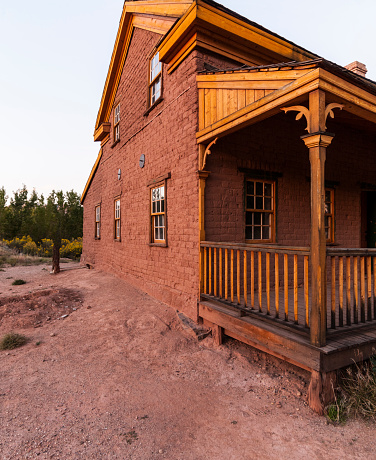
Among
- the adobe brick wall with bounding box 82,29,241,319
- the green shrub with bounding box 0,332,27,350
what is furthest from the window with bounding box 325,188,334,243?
the green shrub with bounding box 0,332,27,350

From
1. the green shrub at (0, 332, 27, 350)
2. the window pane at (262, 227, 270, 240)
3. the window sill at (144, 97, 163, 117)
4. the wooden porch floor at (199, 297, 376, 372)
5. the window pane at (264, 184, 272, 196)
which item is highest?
the window sill at (144, 97, 163, 117)

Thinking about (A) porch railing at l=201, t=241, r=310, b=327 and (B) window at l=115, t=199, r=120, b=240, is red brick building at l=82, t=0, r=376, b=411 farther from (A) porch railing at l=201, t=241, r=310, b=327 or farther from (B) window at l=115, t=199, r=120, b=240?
(B) window at l=115, t=199, r=120, b=240

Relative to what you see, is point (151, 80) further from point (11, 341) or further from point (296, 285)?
point (11, 341)

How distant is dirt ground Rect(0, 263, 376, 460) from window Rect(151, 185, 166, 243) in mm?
2211

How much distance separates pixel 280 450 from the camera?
2.68 meters

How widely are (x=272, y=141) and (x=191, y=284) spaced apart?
3814mm

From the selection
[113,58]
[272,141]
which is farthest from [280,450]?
[113,58]

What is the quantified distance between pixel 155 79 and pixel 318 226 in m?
6.57

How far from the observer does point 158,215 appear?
25.1ft

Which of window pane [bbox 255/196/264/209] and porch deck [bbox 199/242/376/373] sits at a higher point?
window pane [bbox 255/196/264/209]

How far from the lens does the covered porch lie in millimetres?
3285

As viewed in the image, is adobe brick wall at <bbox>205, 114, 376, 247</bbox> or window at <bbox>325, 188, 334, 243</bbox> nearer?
adobe brick wall at <bbox>205, 114, 376, 247</bbox>

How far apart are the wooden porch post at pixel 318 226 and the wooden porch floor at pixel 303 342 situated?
0.55 feet

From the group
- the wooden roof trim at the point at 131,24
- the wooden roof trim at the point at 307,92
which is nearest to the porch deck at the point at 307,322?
the wooden roof trim at the point at 307,92
